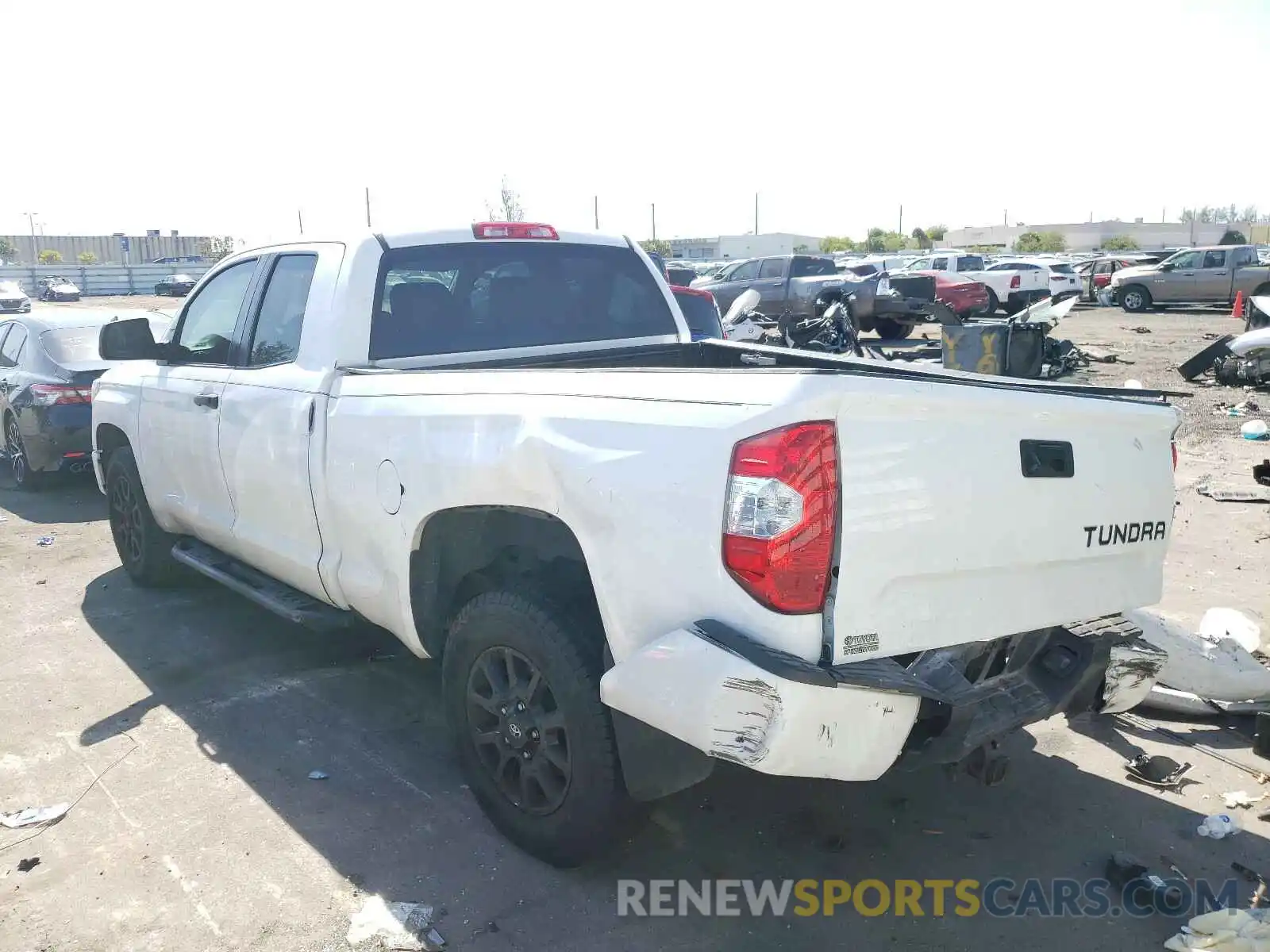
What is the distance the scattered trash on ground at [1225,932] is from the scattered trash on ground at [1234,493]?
5.94 meters

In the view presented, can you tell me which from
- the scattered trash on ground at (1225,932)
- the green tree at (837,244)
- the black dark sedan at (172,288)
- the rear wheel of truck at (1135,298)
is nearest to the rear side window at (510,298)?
the scattered trash on ground at (1225,932)

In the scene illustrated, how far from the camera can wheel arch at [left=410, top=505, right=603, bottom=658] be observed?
127 inches

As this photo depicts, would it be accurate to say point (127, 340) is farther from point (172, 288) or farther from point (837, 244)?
point (837, 244)

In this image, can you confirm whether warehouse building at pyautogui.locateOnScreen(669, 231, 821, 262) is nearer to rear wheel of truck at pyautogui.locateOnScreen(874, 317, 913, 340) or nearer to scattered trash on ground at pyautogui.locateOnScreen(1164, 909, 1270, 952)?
rear wheel of truck at pyautogui.locateOnScreen(874, 317, 913, 340)

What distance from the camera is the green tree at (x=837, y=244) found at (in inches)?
3344

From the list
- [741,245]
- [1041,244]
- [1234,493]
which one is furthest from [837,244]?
[1234,493]

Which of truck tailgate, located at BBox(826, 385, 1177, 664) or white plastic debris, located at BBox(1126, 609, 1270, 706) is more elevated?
truck tailgate, located at BBox(826, 385, 1177, 664)

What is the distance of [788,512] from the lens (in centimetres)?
246

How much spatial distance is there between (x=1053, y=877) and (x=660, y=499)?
6.05 feet

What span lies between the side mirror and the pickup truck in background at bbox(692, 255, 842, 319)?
1766cm

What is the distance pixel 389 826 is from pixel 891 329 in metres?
18.7

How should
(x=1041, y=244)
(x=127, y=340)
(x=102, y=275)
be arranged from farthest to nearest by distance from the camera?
1. (x=1041, y=244)
2. (x=102, y=275)
3. (x=127, y=340)

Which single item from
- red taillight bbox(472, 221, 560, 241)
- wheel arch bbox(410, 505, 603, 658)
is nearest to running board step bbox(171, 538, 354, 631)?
wheel arch bbox(410, 505, 603, 658)

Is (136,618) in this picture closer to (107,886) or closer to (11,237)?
(107,886)
